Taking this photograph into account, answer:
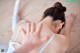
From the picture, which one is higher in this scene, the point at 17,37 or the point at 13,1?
the point at 13,1

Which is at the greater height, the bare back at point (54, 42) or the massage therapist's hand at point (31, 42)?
the bare back at point (54, 42)

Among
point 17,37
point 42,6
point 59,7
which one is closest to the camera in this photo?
point 17,37

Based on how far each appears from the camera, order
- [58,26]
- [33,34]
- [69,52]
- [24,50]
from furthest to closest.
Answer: [69,52] < [58,26] < [33,34] < [24,50]

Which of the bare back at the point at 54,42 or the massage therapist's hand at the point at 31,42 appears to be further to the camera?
the bare back at the point at 54,42

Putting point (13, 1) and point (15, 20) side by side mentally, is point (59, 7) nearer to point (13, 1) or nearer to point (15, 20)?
point (15, 20)

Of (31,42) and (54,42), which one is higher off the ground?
(54,42)

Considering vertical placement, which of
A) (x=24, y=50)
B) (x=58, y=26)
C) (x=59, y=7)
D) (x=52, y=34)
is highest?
(x=59, y=7)

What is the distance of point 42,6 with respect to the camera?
2238 millimetres

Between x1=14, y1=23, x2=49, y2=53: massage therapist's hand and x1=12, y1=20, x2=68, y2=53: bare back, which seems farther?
x1=12, y1=20, x2=68, y2=53: bare back

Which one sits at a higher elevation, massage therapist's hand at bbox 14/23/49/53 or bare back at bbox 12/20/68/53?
bare back at bbox 12/20/68/53

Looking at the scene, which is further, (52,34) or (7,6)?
(7,6)

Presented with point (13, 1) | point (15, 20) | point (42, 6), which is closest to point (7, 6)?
point (13, 1)

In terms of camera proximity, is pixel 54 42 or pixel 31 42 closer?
pixel 31 42

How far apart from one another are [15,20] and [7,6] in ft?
2.18
